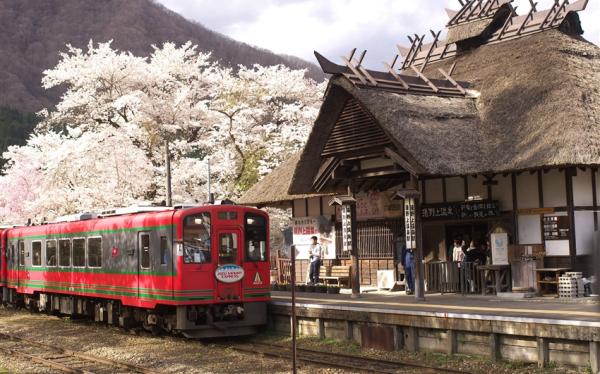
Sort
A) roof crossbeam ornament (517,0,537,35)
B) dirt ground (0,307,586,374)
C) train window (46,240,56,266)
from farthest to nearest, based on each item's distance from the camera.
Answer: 1. roof crossbeam ornament (517,0,537,35)
2. train window (46,240,56,266)
3. dirt ground (0,307,586,374)

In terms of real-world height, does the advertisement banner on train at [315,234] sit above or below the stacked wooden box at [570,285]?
above

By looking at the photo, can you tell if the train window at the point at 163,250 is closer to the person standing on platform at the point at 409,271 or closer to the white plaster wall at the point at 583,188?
the person standing on platform at the point at 409,271

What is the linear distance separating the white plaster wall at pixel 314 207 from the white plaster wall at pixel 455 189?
19.6 ft

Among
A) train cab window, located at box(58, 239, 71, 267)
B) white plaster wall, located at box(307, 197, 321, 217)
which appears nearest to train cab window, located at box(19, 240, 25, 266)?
train cab window, located at box(58, 239, 71, 267)

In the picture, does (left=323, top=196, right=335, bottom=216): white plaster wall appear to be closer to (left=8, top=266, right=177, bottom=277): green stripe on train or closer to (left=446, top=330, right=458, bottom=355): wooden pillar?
(left=8, top=266, right=177, bottom=277): green stripe on train

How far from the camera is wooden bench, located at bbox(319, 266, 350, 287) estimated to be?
2139cm

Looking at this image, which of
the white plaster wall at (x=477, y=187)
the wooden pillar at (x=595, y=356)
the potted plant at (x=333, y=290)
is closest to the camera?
the wooden pillar at (x=595, y=356)

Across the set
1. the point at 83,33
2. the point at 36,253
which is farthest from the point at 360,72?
the point at 83,33

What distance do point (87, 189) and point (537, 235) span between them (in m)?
17.3

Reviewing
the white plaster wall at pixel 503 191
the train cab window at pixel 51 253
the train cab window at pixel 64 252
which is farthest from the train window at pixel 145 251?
the white plaster wall at pixel 503 191

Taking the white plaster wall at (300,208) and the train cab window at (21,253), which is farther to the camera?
the white plaster wall at (300,208)

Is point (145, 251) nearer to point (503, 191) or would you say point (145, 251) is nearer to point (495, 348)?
point (495, 348)

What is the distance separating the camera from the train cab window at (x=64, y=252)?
19875 mm

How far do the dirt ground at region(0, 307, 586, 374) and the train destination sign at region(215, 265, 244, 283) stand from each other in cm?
134
